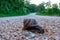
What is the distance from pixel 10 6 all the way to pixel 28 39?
2909 cm

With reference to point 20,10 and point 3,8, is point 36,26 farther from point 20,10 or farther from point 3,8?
point 20,10

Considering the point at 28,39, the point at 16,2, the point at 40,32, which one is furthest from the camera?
the point at 16,2

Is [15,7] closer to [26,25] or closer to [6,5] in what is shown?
[6,5]

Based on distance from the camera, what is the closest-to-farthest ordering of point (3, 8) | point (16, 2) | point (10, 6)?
point (3, 8)
point (10, 6)
point (16, 2)

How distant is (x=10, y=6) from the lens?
3338 centimetres

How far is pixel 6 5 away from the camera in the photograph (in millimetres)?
31500

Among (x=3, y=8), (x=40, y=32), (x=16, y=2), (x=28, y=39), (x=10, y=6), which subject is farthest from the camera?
(x=16, y=2)

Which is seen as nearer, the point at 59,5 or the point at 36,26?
the point at 36,26

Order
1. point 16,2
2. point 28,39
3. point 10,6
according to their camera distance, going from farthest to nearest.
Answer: point 16,2
point 10,6
point 28,39

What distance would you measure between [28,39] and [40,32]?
1412 mm

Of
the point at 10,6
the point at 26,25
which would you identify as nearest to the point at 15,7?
the point at 10,6

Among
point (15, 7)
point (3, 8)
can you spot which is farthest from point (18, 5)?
point (3, 8)

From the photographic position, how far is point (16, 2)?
3612 cm

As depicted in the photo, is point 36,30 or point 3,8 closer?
point 36,30
